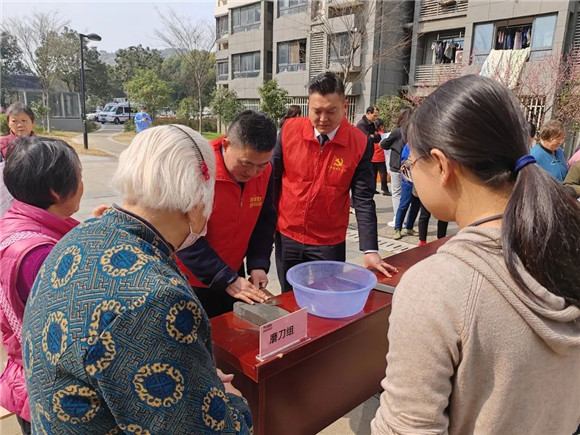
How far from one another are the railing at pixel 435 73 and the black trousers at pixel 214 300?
13645 millimetres

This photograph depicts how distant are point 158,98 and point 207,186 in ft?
72.8

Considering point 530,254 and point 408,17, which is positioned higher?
point 408,17

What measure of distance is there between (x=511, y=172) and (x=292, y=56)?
1996cm

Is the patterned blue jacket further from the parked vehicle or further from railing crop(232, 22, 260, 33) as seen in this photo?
the parked vehicle

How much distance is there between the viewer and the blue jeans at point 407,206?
16.8ft

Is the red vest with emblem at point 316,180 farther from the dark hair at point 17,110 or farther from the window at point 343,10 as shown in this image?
the window at point 343,10

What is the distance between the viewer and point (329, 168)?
90.5 inches

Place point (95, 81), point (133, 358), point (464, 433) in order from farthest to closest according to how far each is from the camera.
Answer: point (95, 81)
point (464, 433)
point (133, 358)

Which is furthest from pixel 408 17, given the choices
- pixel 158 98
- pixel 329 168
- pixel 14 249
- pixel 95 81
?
pixel 95 81

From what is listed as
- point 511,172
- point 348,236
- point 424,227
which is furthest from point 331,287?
point 348,236

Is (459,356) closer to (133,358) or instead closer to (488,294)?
(488,294)

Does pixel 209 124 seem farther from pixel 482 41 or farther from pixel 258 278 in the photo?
pixel 258 278

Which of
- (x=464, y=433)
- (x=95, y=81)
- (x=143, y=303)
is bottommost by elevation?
(x=464, y=433)

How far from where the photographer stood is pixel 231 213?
1878 millimetres
